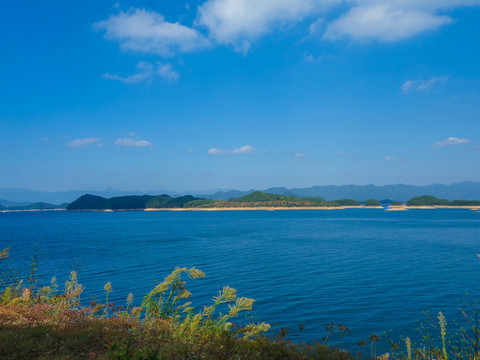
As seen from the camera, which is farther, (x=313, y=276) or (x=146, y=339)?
(x=313, y=276)

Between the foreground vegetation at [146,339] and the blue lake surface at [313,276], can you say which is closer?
the foreground vegetation at [146,339]

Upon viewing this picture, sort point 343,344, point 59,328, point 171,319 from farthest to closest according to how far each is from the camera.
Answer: point 343,344
point 171,319
point 59,328

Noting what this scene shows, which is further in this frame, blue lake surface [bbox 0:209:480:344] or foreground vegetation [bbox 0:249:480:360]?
blue lake surface [bbox 0:209:480:344]

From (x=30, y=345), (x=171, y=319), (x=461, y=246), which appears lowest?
(x=461, y=246)

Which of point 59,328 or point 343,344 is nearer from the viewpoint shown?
point 59,328

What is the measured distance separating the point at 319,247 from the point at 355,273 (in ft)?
59.2

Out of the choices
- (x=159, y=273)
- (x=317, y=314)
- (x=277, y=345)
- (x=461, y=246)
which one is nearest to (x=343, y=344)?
(x=317, y=314)

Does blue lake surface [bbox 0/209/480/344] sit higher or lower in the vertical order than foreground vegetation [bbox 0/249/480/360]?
lower

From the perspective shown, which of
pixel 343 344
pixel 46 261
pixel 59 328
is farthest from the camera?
pixel 46 261

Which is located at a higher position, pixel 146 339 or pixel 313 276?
pixel 146 339

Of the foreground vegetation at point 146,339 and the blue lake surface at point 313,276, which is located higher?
the foreground vegetation at point 146,339

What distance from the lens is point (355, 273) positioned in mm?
30016

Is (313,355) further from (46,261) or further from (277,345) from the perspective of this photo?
(46,261)

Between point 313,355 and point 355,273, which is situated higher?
point 313,355
